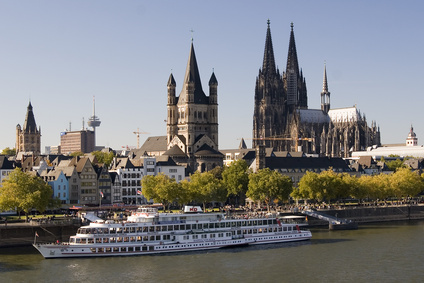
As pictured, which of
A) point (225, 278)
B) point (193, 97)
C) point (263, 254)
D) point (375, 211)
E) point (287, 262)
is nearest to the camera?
point (225, 278)

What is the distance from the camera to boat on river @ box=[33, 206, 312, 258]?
82637 millimetres

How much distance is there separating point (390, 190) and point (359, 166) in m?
38.7

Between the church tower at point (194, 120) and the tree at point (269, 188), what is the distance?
129 feet

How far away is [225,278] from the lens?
6938cm

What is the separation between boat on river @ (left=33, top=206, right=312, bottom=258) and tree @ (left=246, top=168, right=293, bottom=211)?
32.9 meters

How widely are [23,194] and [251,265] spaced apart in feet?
119

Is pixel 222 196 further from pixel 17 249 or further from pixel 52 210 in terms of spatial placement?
pixel 17 249

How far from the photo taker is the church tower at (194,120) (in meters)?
172

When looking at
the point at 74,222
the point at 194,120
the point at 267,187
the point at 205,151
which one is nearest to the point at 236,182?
the point at 267,187

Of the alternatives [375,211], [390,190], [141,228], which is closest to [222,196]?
[375,211]

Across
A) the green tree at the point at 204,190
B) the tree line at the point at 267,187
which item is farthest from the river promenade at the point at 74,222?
the green tree at the point at 204,190

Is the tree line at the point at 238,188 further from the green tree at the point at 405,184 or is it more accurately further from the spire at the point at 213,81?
the spire at the point at 213,81

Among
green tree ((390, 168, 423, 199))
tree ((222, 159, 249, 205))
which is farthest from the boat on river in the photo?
green tree ((390, 168, 423, 199))

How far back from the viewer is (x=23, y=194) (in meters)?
99.6
